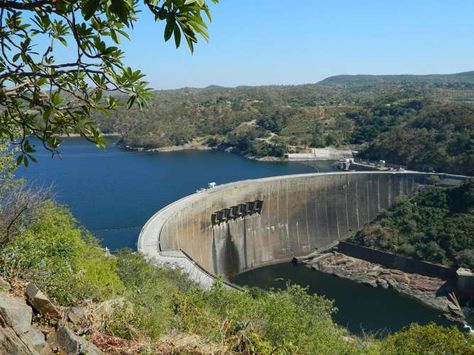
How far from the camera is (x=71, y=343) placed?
3.48 meters

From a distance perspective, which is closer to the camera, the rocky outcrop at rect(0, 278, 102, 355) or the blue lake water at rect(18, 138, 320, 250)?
the rocky outcrop at rect(0, 278, 102, 355)

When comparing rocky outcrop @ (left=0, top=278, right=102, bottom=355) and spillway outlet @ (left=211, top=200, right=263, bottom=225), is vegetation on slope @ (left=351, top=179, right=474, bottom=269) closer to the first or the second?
spillway outlet @ (left=211, top=200, right=263, bottom=225)

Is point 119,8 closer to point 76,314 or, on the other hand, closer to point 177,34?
point 177,34

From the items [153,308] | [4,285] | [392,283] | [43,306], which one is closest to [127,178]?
[392,283]

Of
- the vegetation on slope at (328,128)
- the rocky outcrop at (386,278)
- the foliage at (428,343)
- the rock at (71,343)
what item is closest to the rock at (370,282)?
the rocky outcrop at (386,278)

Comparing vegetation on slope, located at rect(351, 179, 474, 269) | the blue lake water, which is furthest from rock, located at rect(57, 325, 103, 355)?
Result: vegetation on slope, located at rect(351, 179, 474, 269)

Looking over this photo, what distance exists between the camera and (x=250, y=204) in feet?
80.6

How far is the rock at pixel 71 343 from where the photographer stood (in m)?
3.44

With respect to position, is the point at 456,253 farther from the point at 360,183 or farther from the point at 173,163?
the point at 173,163

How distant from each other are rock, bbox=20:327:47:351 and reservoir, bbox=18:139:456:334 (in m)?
1.36

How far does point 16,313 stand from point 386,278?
70.6 ft

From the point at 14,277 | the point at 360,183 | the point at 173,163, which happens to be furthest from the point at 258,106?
the point at 14,277

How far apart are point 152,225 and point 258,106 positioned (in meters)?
55.3

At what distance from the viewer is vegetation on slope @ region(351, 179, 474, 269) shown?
23312 mm
